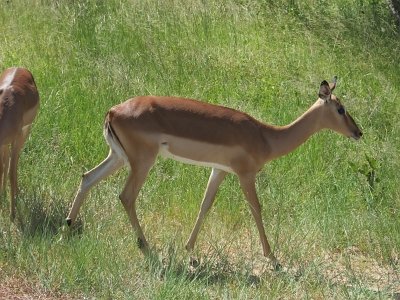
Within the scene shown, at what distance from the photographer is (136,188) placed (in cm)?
676

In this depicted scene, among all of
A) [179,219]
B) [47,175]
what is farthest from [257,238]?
[47,175]

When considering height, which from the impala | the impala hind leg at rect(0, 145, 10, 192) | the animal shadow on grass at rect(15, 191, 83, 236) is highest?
the impala

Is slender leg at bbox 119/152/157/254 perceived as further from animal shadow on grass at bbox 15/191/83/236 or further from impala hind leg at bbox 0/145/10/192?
impala hind leg at bbox 0/145/10/192

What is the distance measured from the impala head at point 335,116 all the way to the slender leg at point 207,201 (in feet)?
3.03

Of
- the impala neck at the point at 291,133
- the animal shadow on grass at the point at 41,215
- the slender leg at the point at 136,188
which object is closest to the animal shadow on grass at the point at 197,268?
the slender leg at the point at 136,188

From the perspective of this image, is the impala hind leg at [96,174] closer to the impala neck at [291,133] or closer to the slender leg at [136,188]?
the slender leg at [136,188]

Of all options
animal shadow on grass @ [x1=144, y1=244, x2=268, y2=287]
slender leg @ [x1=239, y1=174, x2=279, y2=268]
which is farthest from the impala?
slender leg @ [x1=239, y1=174, x2=279, y2=268]

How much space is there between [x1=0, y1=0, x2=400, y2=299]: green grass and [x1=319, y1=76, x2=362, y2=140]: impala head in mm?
731

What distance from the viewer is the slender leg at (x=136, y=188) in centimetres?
670

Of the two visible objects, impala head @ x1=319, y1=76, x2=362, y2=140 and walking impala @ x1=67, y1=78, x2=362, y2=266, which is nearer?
walking impala @ x1=67, y1=78, x2=362, y2=266

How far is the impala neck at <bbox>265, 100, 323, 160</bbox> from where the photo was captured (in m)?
7.24

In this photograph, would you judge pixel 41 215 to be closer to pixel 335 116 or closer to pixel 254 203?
pixel 254 203

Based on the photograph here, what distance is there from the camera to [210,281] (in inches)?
245

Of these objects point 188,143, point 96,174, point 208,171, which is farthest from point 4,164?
point 208,171
